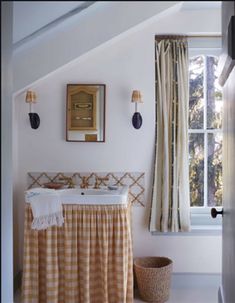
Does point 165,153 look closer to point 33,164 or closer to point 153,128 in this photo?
point 153,128

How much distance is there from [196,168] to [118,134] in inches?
32.3

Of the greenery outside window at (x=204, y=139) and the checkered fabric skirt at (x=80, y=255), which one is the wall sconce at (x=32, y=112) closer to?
the checkered fabric skirt at (x=80, y=255)

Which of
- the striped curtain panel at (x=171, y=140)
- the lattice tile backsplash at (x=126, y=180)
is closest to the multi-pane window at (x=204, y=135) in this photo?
the striped curtain panel at (x=171, y=140)

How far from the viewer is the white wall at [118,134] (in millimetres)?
3352

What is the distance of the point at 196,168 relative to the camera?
350 cm

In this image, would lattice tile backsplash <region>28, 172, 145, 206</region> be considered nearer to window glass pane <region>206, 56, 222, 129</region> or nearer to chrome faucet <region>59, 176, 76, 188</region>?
chrome faucet <region>59, 176, 76, 188</region>

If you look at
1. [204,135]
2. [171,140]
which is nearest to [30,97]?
[171,140]

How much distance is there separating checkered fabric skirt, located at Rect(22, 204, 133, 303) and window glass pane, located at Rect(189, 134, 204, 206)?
108 cm

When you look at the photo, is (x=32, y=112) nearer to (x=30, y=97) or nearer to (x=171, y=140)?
(x=30, y=97)

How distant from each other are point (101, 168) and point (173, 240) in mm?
933

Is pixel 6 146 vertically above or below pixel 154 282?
above

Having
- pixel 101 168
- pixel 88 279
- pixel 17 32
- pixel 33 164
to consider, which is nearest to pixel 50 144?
pixel 33 164

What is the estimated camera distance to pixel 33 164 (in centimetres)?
340

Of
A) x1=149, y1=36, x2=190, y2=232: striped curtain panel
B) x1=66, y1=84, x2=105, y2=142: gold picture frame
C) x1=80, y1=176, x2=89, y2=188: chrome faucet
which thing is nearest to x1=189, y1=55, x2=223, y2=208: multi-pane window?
x1=149, y1=36, x2=190, y2=232: striped curtain panel
